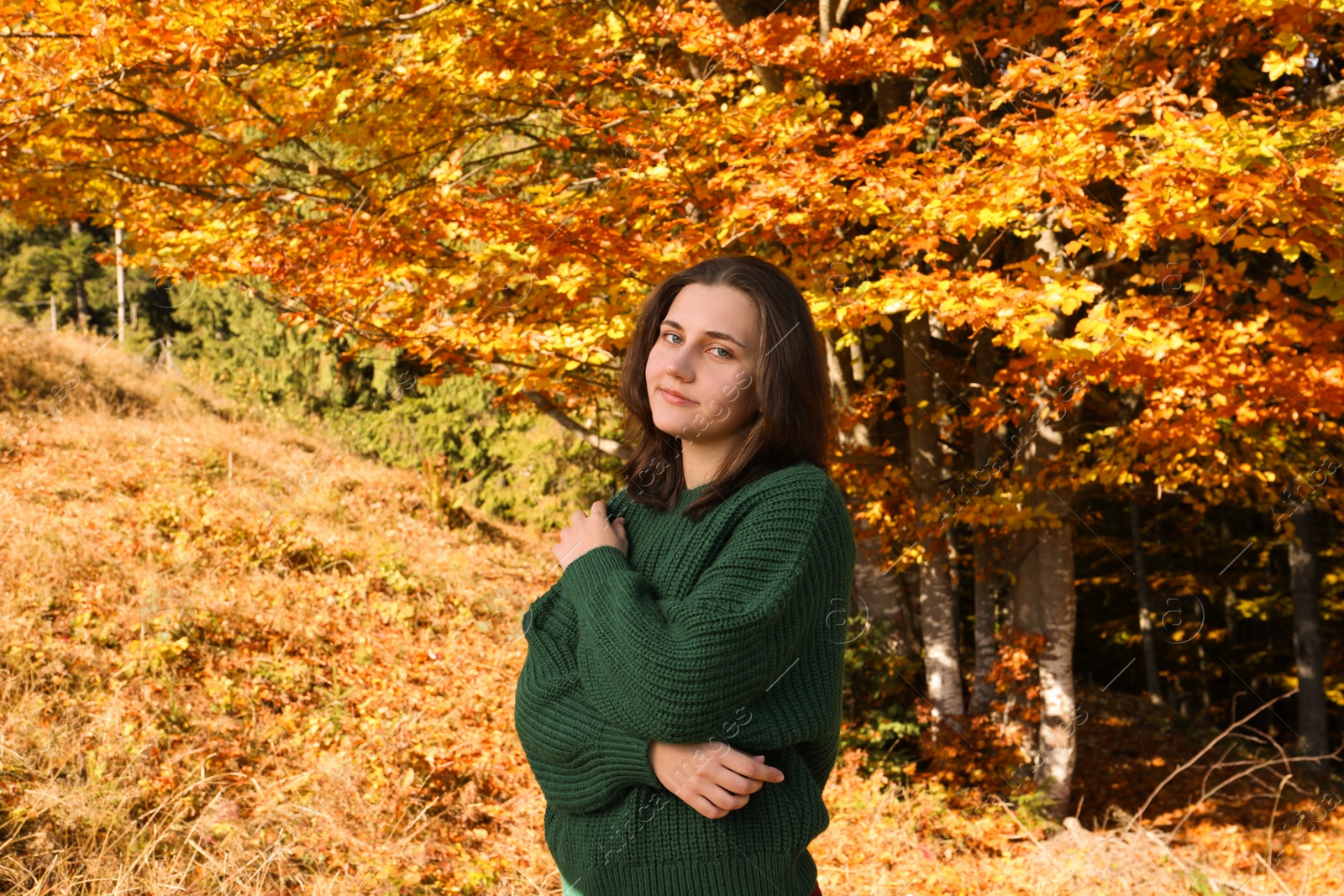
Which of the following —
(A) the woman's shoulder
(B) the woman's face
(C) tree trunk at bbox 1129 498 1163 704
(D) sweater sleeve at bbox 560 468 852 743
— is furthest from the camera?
(C) tree trunk at bbox 1129 498 1163 704

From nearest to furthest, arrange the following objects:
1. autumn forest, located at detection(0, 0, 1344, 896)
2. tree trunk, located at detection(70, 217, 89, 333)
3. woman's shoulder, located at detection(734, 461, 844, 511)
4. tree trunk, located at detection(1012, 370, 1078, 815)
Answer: woman's shoulder, located at detection(734, 461, 844, 511) < autumn forest, located at detection(0, 0, 1344, 896) < tree trunk, located at detection(1012, 370, 1078, 815) < tree trunk, located at detection(70, 217, 89, 333)

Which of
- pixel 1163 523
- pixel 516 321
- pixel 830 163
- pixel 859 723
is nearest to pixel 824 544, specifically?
pixel 830 163

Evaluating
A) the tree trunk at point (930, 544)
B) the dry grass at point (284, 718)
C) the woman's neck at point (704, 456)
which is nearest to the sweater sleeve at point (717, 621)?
the woman's neck at point (704, 456)

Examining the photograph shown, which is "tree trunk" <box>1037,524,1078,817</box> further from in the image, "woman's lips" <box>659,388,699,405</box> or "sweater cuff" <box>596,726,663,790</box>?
"sweater cuff" <box>596,726,663,790</box>

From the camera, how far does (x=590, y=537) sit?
171cm

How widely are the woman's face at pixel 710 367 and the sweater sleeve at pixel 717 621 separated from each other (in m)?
0.18

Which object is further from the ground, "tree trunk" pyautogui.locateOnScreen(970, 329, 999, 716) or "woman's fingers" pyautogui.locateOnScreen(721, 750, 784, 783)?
"woman's fingers" pyautogui.locateOnScreen(721, 750, 784, 783)

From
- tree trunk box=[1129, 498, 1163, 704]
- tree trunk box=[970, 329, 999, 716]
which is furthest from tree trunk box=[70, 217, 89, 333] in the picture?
tree trunk box=[1129, 498, 1163, 704]

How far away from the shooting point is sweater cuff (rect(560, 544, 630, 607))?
5.21ft

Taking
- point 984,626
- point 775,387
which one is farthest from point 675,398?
point 984,626

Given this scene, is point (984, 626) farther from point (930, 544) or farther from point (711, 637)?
point (711, 637)

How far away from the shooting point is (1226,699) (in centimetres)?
1636

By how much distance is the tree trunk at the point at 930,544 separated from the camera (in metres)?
7.06

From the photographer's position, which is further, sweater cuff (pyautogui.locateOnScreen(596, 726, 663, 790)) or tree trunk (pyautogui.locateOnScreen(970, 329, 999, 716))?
tree trunk (pyautogui.locateOnScreen(970, 329, 999, 716))
